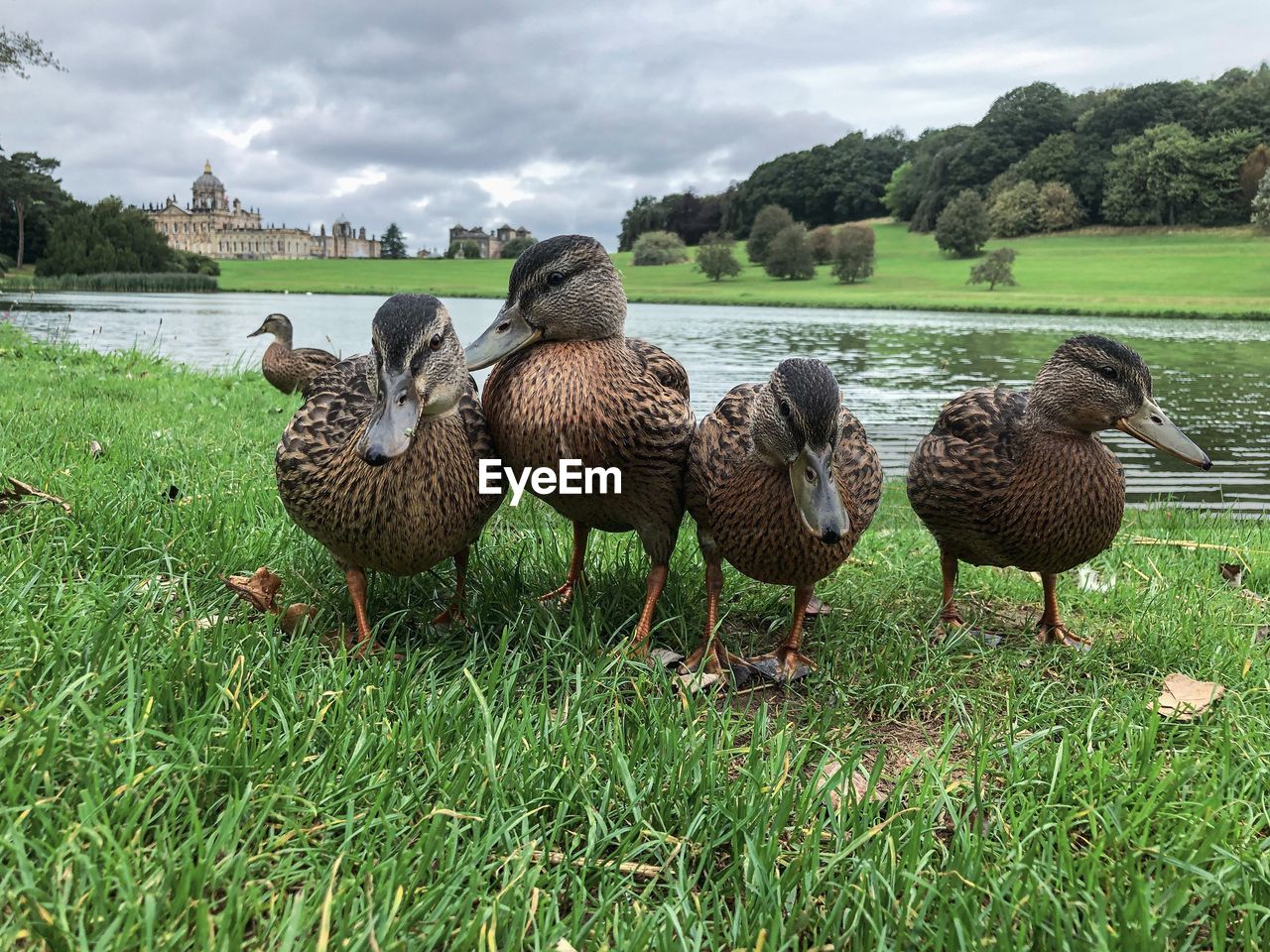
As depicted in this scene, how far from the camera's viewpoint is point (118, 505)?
3070mm

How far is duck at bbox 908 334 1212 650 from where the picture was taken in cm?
297

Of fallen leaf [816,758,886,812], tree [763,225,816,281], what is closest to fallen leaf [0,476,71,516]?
fallen leaf [816,758,886,812]

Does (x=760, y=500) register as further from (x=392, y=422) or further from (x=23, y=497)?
(x=23, y=497)

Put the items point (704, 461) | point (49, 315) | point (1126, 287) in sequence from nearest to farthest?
1. point (704, 461)
2. point (49, 315)
3. point (1126, 287)

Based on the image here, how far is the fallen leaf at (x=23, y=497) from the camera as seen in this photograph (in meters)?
2.96

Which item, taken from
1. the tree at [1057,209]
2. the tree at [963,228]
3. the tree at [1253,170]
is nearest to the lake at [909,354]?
the tree at [963,228]

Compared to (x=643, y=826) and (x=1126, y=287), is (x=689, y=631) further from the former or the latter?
(x=1126, y=287)

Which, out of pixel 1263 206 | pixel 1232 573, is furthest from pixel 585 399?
pixel 1263 206

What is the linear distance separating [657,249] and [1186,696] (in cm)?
5149

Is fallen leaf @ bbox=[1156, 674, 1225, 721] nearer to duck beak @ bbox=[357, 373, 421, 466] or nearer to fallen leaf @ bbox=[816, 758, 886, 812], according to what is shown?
fallen leaf @ bbox=[816, 758, 886, 812]

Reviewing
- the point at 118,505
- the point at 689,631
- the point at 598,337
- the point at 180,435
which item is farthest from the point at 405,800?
the point at 180,435

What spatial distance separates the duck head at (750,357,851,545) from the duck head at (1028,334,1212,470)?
1.16 meters

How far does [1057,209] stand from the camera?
6494 cm

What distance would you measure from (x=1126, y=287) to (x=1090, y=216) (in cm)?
2964
